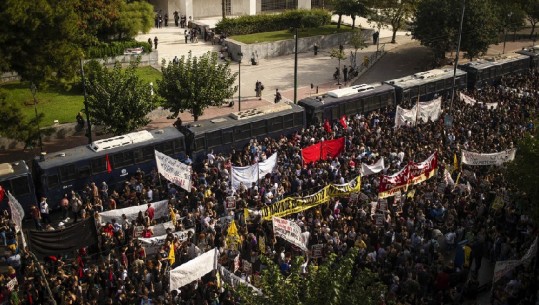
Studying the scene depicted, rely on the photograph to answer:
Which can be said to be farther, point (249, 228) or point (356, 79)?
point (356, 79)

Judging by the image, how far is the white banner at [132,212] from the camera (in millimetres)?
19703

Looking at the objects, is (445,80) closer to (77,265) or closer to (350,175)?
(350,175)

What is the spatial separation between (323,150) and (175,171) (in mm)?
6561

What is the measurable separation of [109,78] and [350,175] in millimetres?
12675

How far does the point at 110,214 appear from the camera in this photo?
1973 centimetres

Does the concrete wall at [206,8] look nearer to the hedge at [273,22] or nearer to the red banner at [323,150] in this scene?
the hedge at [273,22]

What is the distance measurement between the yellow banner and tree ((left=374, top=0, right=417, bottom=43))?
3231cm

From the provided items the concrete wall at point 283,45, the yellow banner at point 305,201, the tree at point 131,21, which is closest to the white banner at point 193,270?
the yellow banner at point 305,201

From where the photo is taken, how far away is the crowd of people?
1653 cm

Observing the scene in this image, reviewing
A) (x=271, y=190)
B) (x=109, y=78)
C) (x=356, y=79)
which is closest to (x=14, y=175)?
(x=109, y=78)

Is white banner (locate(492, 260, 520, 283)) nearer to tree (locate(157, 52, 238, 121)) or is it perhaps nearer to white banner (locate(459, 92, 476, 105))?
Answer: white banner (locate(459, 92, 476, 105))

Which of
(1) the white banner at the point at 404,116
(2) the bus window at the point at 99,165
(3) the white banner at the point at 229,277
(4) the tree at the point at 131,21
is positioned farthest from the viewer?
(4) the tree at the point at 131,21

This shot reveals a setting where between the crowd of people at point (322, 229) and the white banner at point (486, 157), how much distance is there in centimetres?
54

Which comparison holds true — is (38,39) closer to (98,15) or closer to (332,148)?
(98,15)
